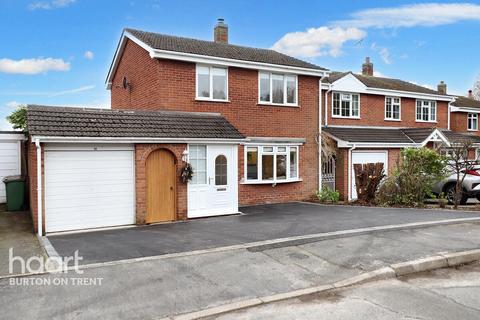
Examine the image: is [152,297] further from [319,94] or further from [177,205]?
[319,94]

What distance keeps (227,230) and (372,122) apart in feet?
45.7

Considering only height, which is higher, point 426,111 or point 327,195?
point 426,111

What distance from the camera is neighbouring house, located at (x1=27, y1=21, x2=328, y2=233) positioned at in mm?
10531

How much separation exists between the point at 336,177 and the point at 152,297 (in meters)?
14.3

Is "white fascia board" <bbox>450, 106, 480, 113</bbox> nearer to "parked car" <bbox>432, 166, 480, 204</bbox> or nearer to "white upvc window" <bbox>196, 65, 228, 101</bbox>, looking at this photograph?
"parked car" <bbox>432, 166, 480, 204</bbox>

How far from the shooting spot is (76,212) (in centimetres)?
1059

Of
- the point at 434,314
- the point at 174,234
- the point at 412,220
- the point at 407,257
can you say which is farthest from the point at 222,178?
the point at 434,314

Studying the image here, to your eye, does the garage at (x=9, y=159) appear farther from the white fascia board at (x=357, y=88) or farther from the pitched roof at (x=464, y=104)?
the pitched roof at (x=464, y=104)

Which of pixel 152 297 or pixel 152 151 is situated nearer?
pixel 152 297

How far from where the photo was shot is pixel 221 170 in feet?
42.5

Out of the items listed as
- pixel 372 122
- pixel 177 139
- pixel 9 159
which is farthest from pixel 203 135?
pixel 372 122

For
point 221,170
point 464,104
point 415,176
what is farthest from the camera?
point 464,104

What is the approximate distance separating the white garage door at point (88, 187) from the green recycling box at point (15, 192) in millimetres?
4063

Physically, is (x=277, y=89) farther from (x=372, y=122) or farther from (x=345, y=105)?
(x=372, y=122)
